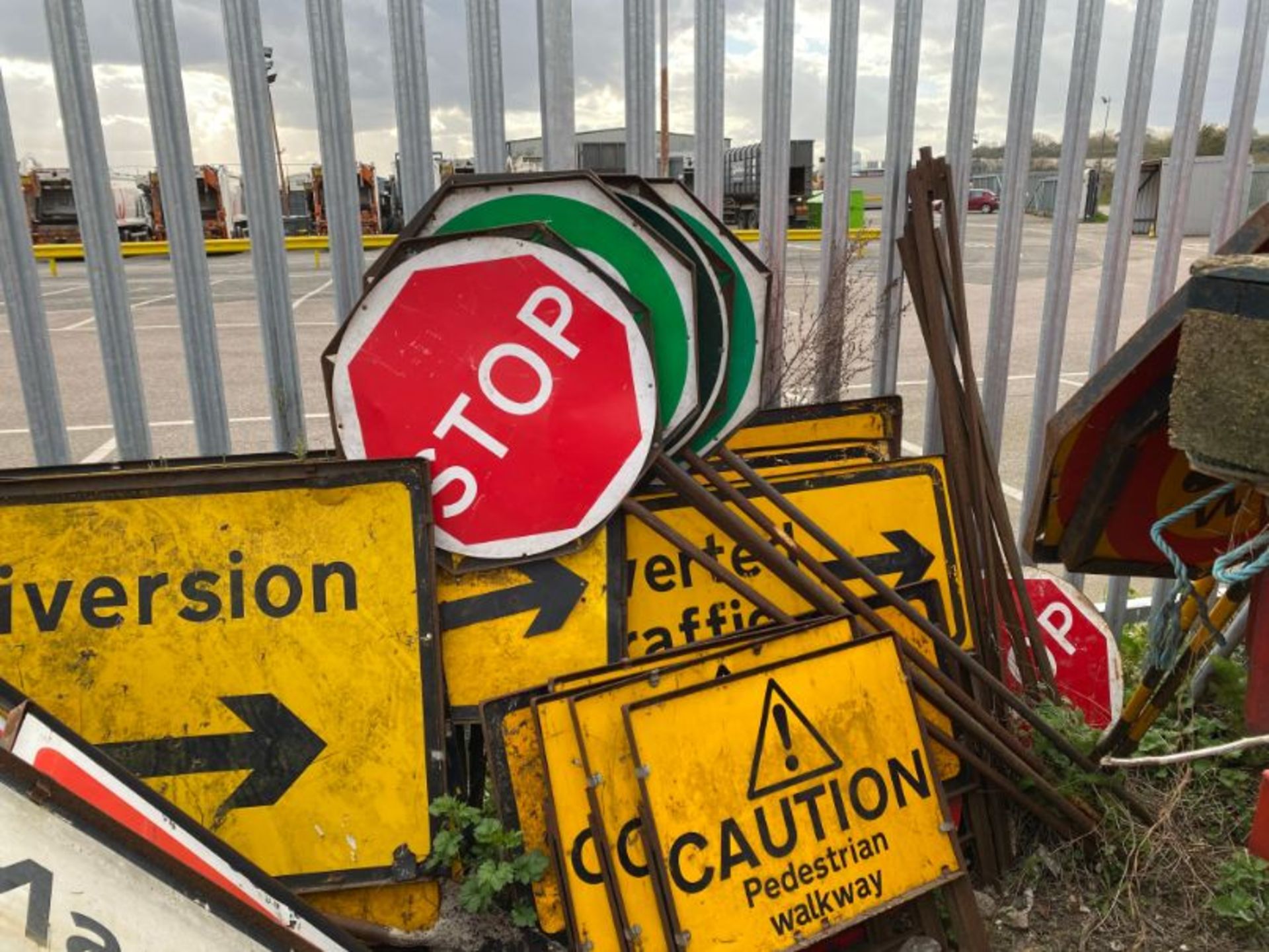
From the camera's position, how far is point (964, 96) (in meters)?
3.36

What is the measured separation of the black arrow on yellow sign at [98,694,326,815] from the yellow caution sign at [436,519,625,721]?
0.37 m

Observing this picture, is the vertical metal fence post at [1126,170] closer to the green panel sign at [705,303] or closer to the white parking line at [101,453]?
the green panel sign at [705,303]

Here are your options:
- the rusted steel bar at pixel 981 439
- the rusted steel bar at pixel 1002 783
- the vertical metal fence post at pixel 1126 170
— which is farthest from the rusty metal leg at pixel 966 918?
the vertical metal fence post at pixel 1126 170

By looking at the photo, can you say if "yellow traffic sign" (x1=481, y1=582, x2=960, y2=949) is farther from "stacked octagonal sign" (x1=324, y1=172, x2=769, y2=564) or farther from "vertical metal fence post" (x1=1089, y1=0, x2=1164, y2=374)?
"vertical metal fence post" (x1=1089, y1=0, x2=1164, y2=374)

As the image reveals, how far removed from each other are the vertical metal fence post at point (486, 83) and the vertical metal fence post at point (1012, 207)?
73.7 inches

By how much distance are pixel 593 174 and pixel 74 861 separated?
1.80 metres

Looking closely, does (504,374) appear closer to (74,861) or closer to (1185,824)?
(74,861)

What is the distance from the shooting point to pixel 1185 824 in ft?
9.01

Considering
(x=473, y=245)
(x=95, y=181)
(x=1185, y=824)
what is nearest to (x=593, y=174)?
(x=473, y=245)

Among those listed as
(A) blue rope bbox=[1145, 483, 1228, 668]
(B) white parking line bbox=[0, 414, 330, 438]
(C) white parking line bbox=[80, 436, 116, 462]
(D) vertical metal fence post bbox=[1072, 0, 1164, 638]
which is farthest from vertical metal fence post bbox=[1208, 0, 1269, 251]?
(C) white parking line bbox=[80, 436, 116, 462]

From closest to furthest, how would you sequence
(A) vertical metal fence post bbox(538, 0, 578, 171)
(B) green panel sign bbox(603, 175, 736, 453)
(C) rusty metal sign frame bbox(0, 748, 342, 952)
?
1. (C) rusty metal sign frame bbox(0, 748, 342, 952)
2. (B) green panel sign bbox(603, 175, 736, 453)
3. (A) vertical metal fence post bbox(538, 0, 578, 171)

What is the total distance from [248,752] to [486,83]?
214 cm

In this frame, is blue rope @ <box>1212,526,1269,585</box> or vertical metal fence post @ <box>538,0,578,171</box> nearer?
blue rope @ <box>1212,526,1269,585</box>

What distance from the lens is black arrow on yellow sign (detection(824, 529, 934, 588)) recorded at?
8.94 feet
